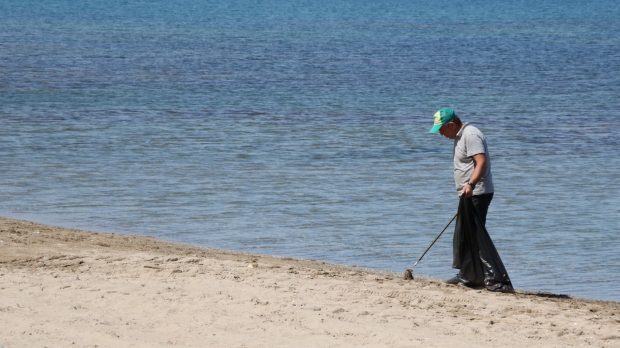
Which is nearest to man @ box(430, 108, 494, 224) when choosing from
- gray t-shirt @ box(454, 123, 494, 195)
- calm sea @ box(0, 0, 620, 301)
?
gray t-shirt @ box(454, 123, 494, 195)

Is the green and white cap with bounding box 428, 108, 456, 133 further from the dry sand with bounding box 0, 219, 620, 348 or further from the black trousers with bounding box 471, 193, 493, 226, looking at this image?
the dry sand with bounding box 0, 219, 620, 348

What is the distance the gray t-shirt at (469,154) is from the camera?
31.2 ft

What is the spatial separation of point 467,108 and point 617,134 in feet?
14.9

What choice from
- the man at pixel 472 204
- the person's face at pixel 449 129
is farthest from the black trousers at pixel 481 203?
the person's face at pixel 449 129

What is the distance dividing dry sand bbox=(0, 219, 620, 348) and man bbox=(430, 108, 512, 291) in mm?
176

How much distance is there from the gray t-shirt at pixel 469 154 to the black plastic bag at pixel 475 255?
0.14 metres

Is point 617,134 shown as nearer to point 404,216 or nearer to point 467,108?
point 467,108

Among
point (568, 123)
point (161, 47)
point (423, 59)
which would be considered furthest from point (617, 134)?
point (161, 47)

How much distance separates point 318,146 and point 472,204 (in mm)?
9571

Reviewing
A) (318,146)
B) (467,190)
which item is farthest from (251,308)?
(318,146)

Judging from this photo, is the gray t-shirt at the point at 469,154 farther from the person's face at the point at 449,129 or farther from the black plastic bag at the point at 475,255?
the black plastic bag at the point at 475,255

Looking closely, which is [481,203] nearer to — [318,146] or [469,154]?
[469,154]

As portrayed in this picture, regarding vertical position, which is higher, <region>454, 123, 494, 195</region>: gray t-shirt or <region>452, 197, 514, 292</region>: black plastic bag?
<region>454, 123, 494, 195</region>: gray t-shirt

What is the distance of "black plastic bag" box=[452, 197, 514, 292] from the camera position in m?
9.71
